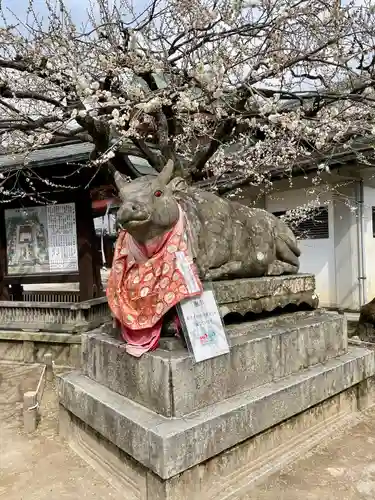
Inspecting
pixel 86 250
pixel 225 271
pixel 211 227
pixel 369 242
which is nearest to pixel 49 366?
pixel 86 250

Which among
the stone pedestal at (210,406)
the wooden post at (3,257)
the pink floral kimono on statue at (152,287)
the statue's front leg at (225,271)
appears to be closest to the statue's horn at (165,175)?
the pink floral kimono on statue at (152,287)

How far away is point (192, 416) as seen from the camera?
3148 mm

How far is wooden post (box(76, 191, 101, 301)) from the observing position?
26.9ft

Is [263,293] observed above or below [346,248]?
below

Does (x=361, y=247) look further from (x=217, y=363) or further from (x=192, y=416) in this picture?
(x=192, y=416)

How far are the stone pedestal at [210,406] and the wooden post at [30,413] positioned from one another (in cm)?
49

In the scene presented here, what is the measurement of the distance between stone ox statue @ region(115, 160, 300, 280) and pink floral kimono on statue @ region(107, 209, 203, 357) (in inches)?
5.0

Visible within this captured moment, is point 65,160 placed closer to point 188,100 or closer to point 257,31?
point 188,100

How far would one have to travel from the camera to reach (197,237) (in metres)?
3.74

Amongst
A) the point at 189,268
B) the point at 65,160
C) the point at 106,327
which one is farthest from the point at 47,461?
the point at 65,160

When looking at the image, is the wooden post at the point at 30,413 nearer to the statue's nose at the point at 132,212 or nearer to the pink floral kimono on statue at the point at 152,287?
the pink floral kimono on statue at the point at 152,287

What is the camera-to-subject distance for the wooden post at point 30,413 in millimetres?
4535

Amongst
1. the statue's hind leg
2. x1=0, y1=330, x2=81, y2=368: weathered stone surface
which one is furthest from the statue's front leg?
x1=0, y1=330, x2=81, y2=368: weathered stone surface

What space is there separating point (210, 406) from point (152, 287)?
3.67 feet
